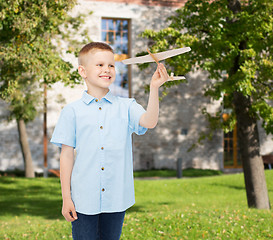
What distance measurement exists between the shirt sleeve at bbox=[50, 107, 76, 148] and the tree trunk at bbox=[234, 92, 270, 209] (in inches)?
284

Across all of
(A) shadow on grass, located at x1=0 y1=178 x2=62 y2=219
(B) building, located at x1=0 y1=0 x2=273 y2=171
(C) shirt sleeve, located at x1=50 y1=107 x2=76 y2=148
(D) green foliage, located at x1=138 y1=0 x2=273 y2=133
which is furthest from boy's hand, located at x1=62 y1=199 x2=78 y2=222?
(B) building, located at x1=0 y1=0 x2=273 y2=171

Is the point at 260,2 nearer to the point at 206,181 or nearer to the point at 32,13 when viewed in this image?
the point at 32,13

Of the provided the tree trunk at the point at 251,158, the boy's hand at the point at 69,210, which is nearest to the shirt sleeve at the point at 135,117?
the boy's hand at the point at 69,210

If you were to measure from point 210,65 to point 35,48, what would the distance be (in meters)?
3.80

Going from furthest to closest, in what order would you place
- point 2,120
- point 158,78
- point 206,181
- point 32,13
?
point 2,120 → point 206,181 → point 32,13 → point 158,78

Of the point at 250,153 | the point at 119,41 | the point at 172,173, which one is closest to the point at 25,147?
the point at 172,173

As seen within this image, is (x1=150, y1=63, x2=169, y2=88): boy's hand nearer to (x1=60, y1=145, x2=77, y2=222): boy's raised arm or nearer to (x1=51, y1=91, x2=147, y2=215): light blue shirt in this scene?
(x1=51, y1=91, x2=147, y2=215): light blue shirt

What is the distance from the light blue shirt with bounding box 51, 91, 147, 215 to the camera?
2471mm

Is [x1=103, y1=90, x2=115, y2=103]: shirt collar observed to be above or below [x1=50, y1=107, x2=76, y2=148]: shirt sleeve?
above

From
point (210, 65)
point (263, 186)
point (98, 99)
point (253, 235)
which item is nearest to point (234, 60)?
point (210, 65)

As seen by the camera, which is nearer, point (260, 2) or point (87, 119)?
point (87, 119)

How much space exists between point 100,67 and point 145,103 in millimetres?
17346

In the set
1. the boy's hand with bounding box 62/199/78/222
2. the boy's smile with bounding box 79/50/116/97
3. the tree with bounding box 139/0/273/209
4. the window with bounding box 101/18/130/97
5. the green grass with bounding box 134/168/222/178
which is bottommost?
the green grass with bounding box 134/168/222/178

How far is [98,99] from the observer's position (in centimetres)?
263
